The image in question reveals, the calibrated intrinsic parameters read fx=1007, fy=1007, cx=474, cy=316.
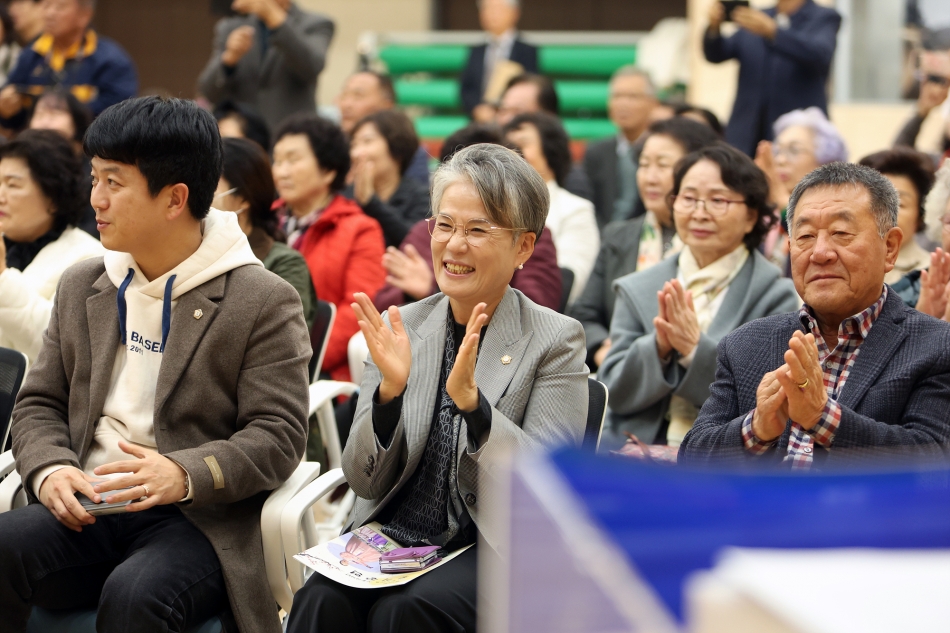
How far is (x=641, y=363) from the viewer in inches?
113

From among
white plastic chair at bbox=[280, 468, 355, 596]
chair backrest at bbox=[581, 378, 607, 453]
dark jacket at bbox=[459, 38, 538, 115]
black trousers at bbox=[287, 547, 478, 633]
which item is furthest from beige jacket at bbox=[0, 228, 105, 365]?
dark jacket at bbox=[459, 38, 538, 115]

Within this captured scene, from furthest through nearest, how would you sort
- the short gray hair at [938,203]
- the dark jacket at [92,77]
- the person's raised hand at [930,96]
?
1. the dark jacket at [92,77]
2. the person's raised hand at [930,96]
3. the short gray hair at [938,203]

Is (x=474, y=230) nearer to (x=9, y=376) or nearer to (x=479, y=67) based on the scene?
(x=9, y=376)

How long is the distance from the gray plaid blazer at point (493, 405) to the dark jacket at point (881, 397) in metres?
0.32

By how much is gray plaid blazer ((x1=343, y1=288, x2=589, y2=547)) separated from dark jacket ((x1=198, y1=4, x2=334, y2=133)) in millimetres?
3990

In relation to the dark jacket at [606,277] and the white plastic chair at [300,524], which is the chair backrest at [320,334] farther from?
the dark jacket at [606,277]

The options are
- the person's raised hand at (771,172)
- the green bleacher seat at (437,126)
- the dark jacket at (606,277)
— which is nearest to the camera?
the dark jacket at (606,277)

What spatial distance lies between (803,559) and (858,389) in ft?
4.89

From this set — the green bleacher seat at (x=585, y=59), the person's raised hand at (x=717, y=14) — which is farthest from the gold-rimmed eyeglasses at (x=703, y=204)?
the green bleacher seat at (x=585, y=59)

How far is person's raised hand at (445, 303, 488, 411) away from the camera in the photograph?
1.96 m

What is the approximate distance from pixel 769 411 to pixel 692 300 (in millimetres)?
1021

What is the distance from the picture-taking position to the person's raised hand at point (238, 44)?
5.77 m

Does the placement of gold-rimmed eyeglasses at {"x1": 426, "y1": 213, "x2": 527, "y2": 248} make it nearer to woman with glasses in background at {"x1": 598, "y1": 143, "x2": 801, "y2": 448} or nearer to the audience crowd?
the audience crowd

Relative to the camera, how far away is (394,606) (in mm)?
1957
